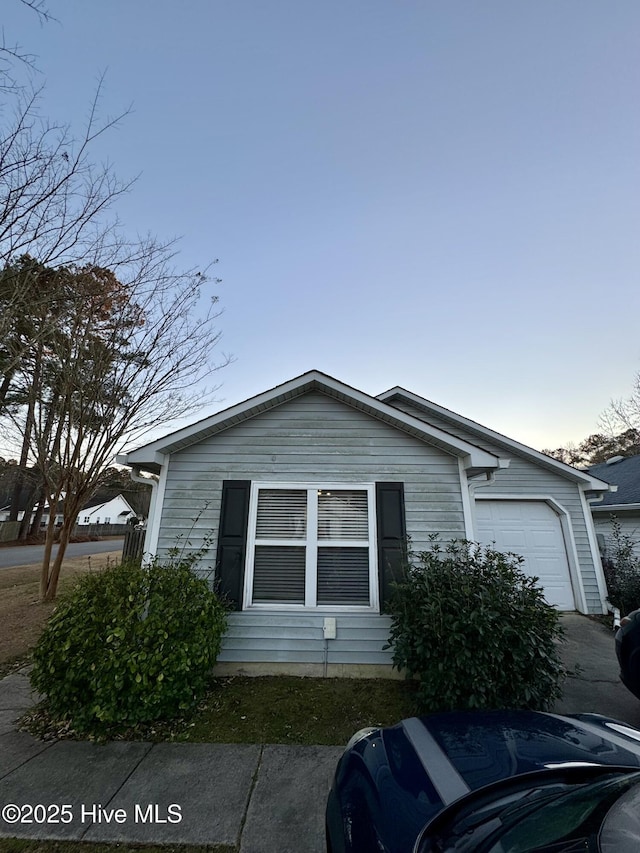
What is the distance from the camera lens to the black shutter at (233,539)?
498 cm

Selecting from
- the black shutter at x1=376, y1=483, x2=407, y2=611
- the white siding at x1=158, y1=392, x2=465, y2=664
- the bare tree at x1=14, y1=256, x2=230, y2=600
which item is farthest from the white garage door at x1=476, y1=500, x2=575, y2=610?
the bare tree at x1=14, y1=256, x2=230, y2=600

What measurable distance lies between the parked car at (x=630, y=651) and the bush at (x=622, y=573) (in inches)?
209

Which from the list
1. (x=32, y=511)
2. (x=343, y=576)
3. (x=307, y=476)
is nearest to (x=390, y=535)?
(x=343, y=576)

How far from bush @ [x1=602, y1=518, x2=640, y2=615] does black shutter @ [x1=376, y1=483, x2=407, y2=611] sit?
6.28 meters

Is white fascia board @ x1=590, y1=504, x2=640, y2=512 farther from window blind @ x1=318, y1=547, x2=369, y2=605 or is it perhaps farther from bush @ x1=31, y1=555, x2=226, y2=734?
bush @ x1=31, y1=555, x2=226, y2=734

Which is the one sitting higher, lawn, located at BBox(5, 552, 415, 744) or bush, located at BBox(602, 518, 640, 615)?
bush, located at BBox(602, 518, 640, 615)

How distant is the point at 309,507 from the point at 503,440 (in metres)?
5.73

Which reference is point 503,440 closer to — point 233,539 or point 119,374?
point 233,539

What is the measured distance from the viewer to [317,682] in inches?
182

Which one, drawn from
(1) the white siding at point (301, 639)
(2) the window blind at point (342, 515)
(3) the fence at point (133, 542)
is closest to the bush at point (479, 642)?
(1) the white siding at point (301, 639)

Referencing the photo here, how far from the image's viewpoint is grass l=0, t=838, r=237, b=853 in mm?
2297

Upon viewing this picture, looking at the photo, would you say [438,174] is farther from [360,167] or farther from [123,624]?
[123,624]

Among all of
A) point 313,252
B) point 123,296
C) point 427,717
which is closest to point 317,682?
point 427,717

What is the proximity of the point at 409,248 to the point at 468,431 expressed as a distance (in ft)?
15.7
